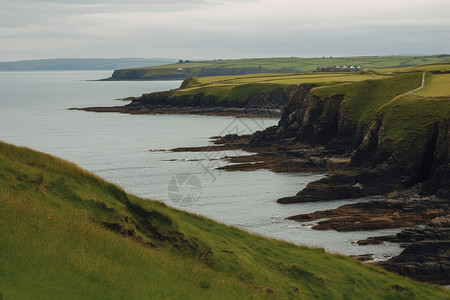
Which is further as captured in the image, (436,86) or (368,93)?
(368,93)

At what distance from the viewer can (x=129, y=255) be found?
20250 millimetres

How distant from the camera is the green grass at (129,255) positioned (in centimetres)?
1736

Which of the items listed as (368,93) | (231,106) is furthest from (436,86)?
(231,106)

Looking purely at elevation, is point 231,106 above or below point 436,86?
below

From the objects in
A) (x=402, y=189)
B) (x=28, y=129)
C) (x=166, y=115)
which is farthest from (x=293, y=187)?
(x=166, y=115)

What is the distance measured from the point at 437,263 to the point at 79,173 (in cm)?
2297

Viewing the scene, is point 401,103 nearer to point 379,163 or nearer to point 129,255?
point 379,163

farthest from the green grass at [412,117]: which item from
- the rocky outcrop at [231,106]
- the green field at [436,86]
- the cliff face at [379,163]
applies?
the rocky outcrop at [231,106]

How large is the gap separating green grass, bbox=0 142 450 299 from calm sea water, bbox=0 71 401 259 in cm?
1548

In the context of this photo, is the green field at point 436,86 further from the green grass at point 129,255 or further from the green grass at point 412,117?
the green grass at point 129,255

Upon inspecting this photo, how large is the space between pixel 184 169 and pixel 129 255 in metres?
66.4

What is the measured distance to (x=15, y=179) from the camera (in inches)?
936

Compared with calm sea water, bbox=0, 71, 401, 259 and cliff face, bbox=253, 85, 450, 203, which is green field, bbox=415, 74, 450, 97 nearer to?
cliff face, bbox=253, 85, 450, 203

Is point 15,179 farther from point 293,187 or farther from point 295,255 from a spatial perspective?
point 293,187
